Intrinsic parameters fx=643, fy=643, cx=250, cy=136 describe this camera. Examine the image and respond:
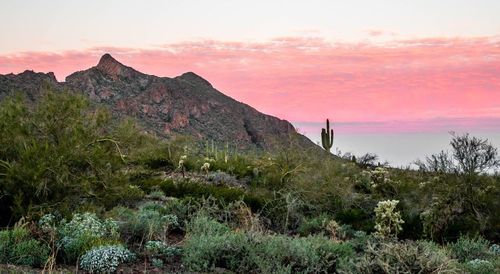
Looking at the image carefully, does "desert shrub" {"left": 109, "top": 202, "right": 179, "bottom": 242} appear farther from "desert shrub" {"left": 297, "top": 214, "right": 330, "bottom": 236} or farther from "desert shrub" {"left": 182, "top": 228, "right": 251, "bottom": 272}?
"desert shrub" {"left": 297, "top": 214, "right": 330, "bottom": 236}

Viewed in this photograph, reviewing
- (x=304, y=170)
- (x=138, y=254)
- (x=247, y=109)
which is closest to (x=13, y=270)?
(x=138, y=254)

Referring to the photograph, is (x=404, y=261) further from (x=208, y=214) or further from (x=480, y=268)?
(x=208, y=214)

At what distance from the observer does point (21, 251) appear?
8.58m

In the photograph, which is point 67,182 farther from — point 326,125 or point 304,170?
point 326,125

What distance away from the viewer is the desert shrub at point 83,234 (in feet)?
29.2

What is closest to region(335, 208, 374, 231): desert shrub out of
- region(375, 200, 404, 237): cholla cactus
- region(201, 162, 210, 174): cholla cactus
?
region(375, 200, 404, 237): cholla cactus

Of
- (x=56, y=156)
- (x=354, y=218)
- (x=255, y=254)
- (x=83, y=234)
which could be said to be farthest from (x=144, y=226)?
(x=354, y=218)

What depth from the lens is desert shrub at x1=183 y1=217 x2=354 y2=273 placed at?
8.41 m

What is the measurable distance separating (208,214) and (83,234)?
313 centimetres

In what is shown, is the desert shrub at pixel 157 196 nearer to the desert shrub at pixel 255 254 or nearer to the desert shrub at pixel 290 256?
the desert shrub at pixel 255 254

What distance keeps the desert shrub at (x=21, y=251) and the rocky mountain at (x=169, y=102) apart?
5414 centimetres

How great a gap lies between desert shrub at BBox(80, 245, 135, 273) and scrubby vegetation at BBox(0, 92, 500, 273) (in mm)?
17

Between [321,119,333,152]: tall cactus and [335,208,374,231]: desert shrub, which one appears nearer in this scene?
[335,208,374,231]: desert shrub

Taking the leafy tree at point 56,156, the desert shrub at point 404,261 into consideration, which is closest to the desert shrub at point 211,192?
the leafy tree at point 56,156
